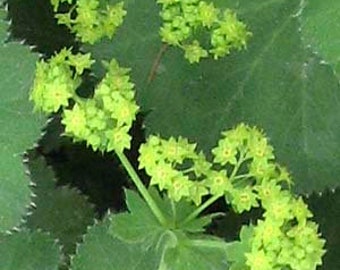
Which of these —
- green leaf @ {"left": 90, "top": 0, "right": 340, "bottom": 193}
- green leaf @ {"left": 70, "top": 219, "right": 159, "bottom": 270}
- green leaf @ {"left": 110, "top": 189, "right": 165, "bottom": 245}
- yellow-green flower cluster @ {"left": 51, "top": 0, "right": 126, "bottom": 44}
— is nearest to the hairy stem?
green leaf @ {"left": 90, "top": 0, "right": 340, "bottom": 193}

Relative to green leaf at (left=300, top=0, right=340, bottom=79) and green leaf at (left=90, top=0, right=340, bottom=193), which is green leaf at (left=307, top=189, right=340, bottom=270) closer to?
green leaf at (left=90, top=0, right=340, bottom=193)

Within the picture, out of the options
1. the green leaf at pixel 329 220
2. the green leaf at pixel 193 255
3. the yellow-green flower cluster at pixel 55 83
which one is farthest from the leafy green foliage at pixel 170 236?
the green leaf at pixel 329 220

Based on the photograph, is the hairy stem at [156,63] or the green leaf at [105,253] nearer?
the green leaf at [105,253]

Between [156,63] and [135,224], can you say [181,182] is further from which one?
[156,63]

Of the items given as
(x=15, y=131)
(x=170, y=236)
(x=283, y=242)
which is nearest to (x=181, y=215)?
(x=170, y=236)

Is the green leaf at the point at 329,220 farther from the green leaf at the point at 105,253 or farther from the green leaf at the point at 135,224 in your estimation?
the green leaf at the point at 135,224

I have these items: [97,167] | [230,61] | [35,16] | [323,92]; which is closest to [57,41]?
[35,16]
